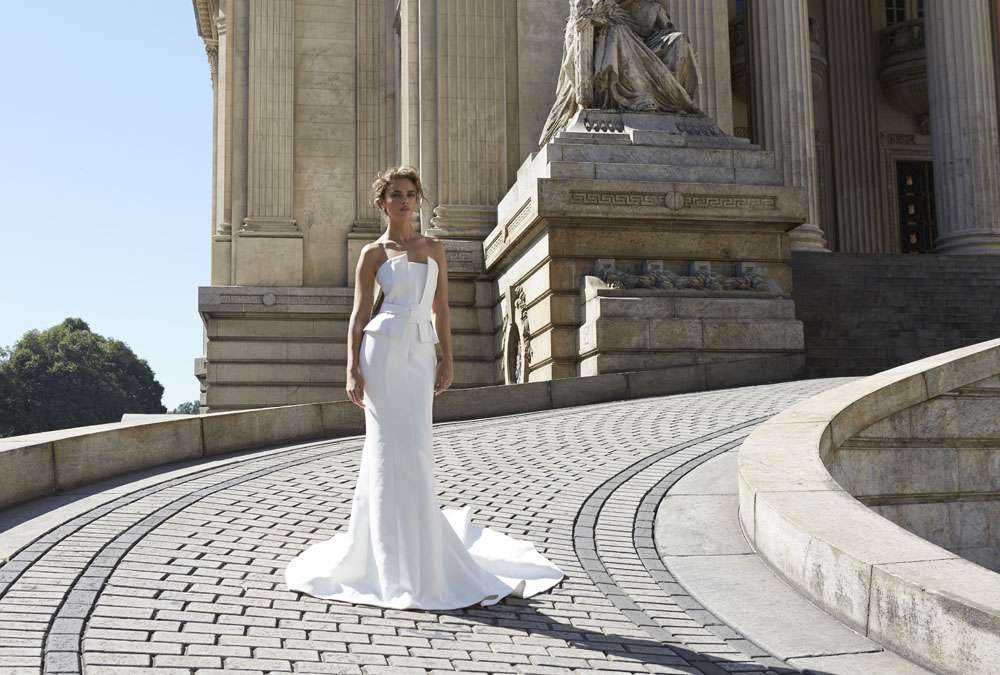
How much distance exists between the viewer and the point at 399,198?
18.4 feet

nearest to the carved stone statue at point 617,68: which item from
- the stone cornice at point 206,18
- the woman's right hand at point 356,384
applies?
the woman's right hand at point 356,384

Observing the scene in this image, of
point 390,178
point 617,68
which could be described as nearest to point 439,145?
point 617,68

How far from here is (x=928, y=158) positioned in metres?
34.6

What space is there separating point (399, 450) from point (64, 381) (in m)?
84.7

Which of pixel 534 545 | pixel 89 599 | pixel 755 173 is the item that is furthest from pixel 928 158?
pixel 89 599

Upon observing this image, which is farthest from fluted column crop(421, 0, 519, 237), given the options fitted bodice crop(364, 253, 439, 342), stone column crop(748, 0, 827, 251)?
fitted bodice crop(364, 253, 439, 342)

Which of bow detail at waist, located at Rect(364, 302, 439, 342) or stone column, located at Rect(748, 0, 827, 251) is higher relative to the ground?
stone column, located at Rect(748, 0, 827, 251)

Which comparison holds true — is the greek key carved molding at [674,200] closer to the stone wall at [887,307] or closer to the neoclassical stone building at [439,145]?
the neoclassical stone building at [439,145]

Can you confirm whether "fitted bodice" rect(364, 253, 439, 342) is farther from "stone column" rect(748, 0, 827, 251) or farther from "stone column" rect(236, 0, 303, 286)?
"stone column" rect(236, 0, 303, 286)

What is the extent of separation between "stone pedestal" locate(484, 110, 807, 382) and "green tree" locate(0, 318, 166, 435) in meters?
67.2

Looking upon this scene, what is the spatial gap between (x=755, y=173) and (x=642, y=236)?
6.88 feet

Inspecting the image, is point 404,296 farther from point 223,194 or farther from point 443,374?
point 223,194

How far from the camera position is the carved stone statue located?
17.8 metres

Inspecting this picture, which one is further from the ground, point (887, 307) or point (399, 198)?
point (887, 307)
